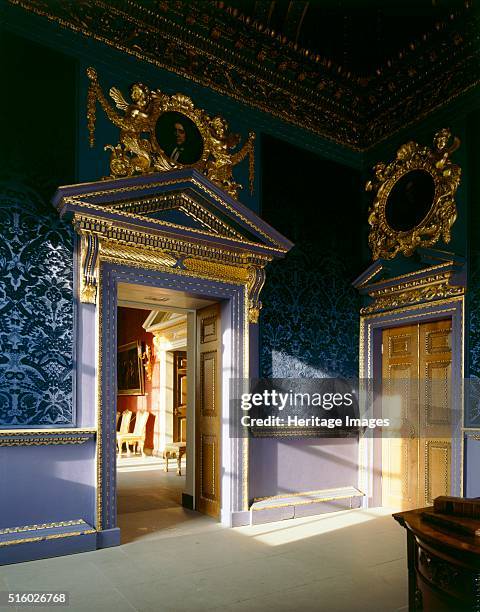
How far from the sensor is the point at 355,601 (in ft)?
11.6

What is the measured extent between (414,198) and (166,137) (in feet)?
9.80

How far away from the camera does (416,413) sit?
6172 mm

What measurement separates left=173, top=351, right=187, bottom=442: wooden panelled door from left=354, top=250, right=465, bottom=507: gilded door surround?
18.8ft

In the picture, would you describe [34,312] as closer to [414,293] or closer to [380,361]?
[414,293]

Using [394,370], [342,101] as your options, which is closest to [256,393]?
[394,370]

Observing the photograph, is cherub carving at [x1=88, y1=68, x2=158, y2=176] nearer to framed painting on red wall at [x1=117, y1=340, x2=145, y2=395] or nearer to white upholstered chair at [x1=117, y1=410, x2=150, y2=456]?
white upholstered chair at [x1=117, y1=410, x2=150, y2=456]

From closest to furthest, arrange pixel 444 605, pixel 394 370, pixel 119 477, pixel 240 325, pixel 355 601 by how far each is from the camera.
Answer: pixel 444 605, pixel 355 601, pixel 240 325, pixel 394 370, pixel 119 477

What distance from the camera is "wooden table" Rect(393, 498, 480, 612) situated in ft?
6.42

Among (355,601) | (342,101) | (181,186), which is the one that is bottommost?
(355,601)

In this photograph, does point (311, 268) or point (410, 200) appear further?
point (311, 268)

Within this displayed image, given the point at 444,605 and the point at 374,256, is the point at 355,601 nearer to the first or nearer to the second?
the point at 444,605

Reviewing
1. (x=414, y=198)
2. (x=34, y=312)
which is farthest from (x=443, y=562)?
(x=414, y=198)

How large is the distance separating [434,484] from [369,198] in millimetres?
3601

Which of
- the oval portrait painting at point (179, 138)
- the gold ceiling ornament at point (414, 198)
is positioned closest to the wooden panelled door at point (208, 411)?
the oval portrait painting at point (179, 138)
